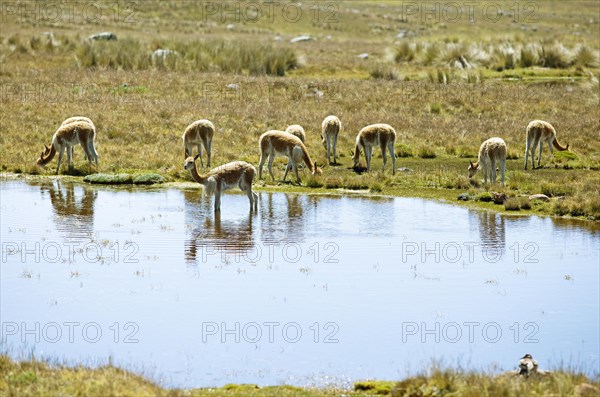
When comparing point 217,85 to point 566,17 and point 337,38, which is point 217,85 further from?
point 566,17

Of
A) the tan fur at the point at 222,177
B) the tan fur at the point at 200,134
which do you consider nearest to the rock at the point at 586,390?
the tan fur at the point at 222,177

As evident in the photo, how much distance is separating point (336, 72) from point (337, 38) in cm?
3036

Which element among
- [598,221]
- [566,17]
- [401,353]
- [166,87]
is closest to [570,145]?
[598,221]

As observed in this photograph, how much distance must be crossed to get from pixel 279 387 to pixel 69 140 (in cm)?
1632

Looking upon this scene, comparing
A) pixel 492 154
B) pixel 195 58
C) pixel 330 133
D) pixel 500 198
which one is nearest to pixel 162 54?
pixel 195 58

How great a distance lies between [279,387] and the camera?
1183 cm

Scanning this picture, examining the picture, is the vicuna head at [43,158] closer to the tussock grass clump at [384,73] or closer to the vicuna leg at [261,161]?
the vicuna leg at [261,161]

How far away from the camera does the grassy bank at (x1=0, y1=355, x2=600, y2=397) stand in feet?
35.6

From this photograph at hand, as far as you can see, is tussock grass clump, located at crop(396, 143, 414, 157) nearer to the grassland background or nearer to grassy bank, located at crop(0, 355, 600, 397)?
the grassland background

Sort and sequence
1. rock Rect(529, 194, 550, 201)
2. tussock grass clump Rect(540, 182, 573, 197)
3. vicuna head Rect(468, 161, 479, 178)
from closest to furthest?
rock Rect(529, 194, 550, 201), tussock grass clump Rect(540, 182, 573, 197), vicuna head Rect(468, 161, 479, 178)

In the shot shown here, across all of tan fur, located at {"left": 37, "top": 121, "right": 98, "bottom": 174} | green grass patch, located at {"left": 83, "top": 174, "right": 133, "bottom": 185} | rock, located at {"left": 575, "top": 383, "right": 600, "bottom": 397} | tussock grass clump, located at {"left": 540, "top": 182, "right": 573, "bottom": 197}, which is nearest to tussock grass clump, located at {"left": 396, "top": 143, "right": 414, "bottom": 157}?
tussock grass clump, located at {"left": 540, "top": 182, "right": 573, "bottom": 197}

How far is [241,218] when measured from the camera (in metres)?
21.8

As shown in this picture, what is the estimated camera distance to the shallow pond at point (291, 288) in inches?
517

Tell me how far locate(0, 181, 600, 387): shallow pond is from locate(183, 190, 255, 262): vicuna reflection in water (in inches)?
1.7
